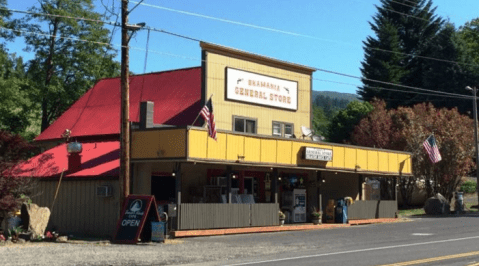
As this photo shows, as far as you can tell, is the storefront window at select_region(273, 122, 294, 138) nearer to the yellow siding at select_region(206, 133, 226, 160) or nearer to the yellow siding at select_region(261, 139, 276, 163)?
the yellow siding at select_region(261, 139, 276, 163)

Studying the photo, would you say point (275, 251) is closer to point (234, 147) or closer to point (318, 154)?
point (234, 147)

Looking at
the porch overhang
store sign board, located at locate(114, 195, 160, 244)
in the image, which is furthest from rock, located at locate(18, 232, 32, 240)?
the porch overhang

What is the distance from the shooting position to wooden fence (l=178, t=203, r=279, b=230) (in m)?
28.6

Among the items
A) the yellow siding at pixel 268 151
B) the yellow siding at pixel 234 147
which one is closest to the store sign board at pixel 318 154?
the yellow siding at pixel 268 151

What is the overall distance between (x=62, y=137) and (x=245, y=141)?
1146 cm

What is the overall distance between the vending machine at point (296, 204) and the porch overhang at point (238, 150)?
2.61 meters

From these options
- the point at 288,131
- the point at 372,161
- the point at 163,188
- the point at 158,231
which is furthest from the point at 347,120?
the point at 158,231

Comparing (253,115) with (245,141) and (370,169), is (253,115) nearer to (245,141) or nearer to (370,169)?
(245,141)

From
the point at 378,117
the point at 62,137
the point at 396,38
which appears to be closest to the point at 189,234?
the point at 62,137

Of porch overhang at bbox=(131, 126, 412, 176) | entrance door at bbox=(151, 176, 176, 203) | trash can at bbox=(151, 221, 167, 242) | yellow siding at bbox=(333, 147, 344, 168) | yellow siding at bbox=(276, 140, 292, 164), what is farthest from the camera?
yellow siding at bbox=(333, 147, 344, 168)

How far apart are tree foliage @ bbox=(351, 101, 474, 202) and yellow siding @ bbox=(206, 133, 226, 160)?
24.2m

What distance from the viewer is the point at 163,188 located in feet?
102

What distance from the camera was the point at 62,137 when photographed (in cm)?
3741

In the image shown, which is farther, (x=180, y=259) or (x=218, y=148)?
(x=218, y=148)
